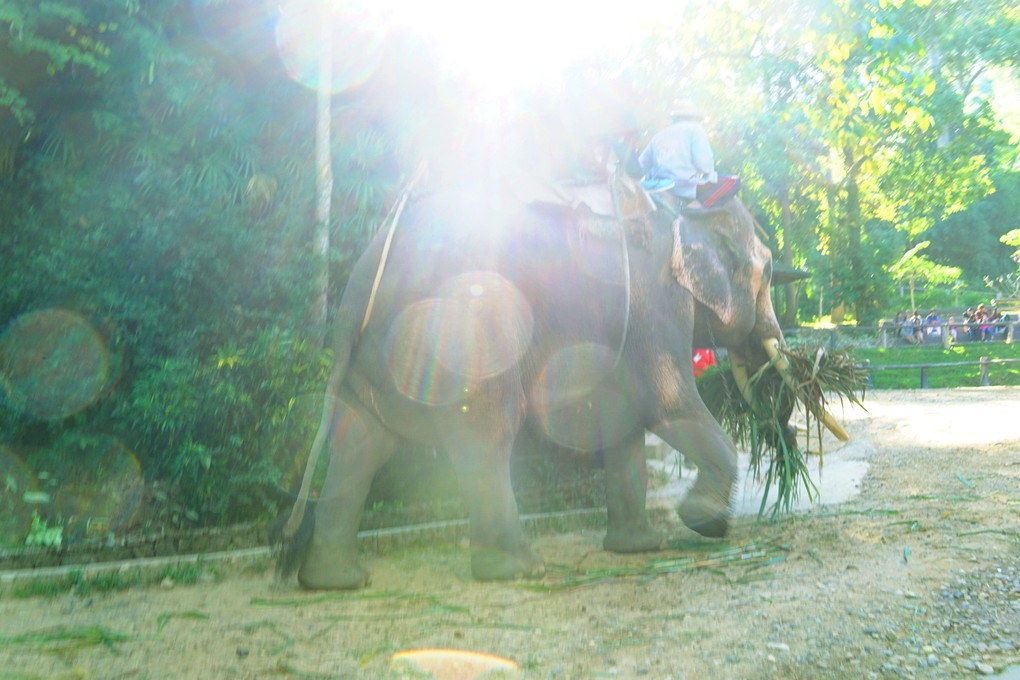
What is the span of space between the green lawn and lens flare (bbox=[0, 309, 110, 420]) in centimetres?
1455

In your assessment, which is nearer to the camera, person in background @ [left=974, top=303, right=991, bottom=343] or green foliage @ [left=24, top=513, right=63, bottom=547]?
green foliage @ [left=24, top=513, right=63, bottom=547]

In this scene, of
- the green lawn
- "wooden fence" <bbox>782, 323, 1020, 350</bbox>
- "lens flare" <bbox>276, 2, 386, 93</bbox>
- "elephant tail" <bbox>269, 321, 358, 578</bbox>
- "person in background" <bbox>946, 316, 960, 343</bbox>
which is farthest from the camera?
"person in background" <bbox>946, 316, 960, 343</bbox>

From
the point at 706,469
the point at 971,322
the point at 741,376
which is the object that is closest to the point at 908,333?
the point at 971,322

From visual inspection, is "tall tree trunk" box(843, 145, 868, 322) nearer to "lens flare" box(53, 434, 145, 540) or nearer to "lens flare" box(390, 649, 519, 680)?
"lens flare" box(53, 434, 145, 540)

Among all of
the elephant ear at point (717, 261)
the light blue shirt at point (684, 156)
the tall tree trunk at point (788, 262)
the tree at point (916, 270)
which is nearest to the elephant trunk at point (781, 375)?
the elephant ear at point (717, 261)

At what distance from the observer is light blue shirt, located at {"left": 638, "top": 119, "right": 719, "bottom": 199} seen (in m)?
6.48

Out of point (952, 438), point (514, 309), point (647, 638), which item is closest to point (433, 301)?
point (514, 309)

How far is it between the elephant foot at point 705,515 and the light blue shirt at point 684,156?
2.35 m

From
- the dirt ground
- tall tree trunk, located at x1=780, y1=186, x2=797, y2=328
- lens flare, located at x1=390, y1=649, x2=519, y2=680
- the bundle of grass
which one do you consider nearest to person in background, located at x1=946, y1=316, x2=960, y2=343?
tall tree trunk, located at x1=780, y1=186, x2=797, y2=328

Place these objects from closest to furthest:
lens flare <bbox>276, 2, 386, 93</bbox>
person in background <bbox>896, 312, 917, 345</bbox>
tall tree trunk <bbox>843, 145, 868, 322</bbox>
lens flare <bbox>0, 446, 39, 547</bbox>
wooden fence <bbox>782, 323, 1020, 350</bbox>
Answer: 1. lens flare <bbox>0, 446, 39, 547</bbox>
2. lens flare <bbox>276, 2, 386, 93</bbox>
3. wooden fence <bbox>782, 323, 1020, 350</bbox>
4. person in background <bbox>896, 312, 917, 345</bbox>
5. tall tree trunk <bbox>843, 145, 868, 322</bbox>

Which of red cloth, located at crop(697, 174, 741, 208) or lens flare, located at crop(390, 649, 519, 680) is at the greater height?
red cloth, located at crop(697, 174, 741, 208)

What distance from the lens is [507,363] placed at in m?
4.48

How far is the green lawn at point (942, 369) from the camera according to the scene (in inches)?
776

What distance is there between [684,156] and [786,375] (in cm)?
169
